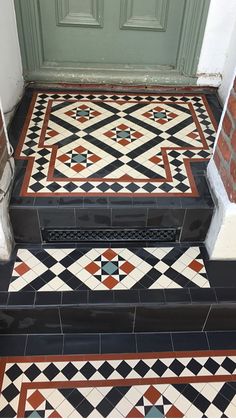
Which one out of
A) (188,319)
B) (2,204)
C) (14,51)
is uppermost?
(14,51)

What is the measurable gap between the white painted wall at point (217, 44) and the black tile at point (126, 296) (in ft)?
5.65

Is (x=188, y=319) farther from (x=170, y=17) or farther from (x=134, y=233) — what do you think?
(x=170, y=17)

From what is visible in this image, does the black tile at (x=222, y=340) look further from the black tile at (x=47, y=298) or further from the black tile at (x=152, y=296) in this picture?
the black tile at (x=47, y=298)

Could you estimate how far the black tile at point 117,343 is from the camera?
→ 2041 mm

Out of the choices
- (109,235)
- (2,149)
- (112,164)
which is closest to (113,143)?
(112,164)

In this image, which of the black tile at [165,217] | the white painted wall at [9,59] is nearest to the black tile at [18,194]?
the white painted wall at [9,59]

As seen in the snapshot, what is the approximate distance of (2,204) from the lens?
202 cm

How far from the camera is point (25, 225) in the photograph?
218 cm

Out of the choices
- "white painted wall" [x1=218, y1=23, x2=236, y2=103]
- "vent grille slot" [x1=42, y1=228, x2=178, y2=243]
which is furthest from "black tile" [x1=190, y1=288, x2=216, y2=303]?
"white painted wall" [x1=218, y1=23, x2=236, y2=103]

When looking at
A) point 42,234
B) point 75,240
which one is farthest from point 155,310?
point 42,234

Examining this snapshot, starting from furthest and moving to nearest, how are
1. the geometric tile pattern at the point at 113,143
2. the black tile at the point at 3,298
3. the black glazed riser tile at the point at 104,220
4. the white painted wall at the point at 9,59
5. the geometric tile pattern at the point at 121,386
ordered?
the white painted wall at the point at 9,59 < the geometric tile pattern at the point at 113,143 < the black glazed riser tile at the point at 104,220 < the black tile at the point at 3,298 < the geometric tile pattern at the point at 121,386

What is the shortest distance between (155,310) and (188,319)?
21 cm

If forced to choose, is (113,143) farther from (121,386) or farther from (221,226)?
(121,386)

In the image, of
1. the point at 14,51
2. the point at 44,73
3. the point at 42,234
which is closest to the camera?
the point at 42,234
